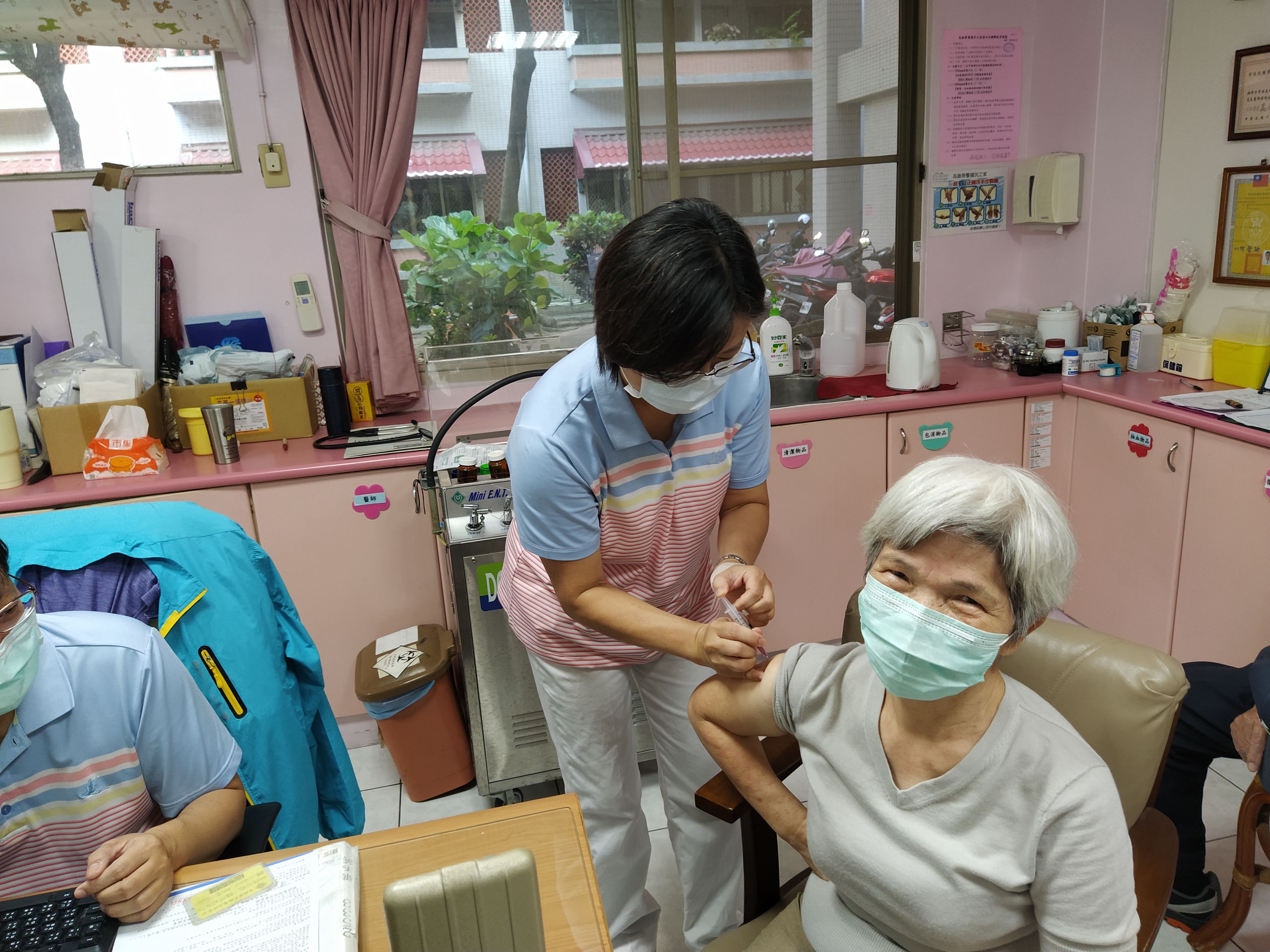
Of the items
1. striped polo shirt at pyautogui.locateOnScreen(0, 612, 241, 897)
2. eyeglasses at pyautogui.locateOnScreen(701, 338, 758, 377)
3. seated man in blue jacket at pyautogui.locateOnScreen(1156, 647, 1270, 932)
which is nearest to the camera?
striped polo shirt at pyautogui.locateOnScreen(0, 612, 241, 897)

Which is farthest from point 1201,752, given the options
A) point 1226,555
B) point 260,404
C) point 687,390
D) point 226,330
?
point 226,330

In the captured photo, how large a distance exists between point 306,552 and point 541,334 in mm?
1145

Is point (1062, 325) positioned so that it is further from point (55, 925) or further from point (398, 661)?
point (55, 925)

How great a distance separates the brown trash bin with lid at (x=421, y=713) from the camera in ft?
8.11

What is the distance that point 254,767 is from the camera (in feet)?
4.99

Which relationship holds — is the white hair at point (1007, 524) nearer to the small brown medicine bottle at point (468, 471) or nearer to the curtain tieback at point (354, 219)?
the small brown medicine bottle at point (468, 471)

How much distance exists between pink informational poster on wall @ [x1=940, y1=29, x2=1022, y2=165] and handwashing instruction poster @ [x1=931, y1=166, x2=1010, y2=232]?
5 centimetres

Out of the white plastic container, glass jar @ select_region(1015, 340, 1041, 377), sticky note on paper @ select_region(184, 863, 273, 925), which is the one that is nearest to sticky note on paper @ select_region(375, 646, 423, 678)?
sticky note on paper @ select_region(184, 863, 273, 925)

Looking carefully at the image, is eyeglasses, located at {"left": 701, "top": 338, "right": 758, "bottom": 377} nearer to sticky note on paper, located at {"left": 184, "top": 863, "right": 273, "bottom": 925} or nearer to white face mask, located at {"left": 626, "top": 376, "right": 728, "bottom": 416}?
white face mask, located at {"left": 626, "top": 376, "right": 728, "bottom": 416}

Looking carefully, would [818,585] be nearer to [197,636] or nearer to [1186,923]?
[1186,923]

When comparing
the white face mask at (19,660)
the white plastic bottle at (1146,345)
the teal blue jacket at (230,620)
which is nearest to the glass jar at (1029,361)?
the white plastic bottle at (1146,345)

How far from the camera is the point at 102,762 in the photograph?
119 cm

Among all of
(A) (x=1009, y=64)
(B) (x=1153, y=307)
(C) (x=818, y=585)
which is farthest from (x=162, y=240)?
(B) (x=1153, y=307)

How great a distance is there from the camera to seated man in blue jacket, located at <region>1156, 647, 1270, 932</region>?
1713 millimetres
